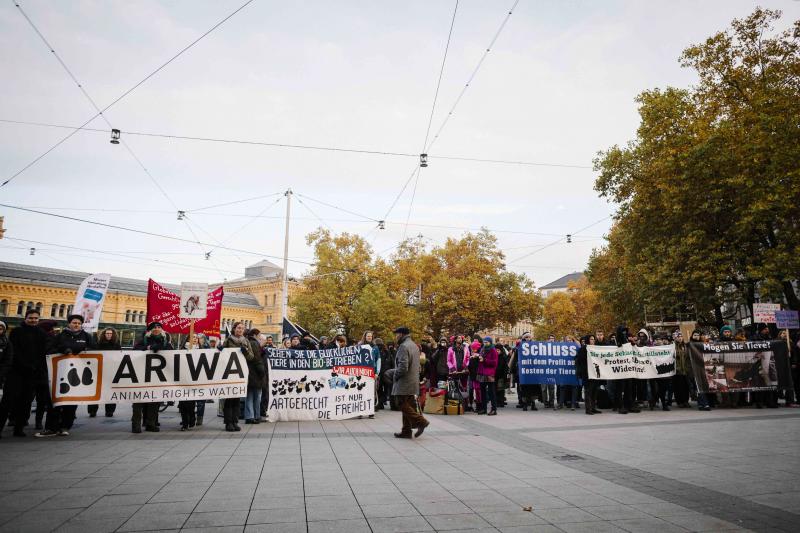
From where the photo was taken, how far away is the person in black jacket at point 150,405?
9438 mm

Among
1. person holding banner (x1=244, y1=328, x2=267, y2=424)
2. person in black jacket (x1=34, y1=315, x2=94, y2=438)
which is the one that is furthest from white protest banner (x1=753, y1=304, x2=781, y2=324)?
person in black jacket (x1=34, y1=315, x2=94, y2=438)

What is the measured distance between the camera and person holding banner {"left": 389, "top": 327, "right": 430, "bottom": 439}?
916cm

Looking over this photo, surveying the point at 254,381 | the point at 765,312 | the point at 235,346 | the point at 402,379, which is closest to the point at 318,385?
the point at 254,381

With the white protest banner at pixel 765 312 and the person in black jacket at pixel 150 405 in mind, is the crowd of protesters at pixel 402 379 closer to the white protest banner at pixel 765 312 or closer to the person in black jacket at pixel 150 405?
the person in black jacket at pixel 150 405

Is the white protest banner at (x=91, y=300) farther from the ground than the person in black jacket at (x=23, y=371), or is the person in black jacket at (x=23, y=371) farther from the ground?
the white protest banner at (x=91, y=300)

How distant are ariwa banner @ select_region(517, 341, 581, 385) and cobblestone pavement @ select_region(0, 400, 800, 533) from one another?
4658mm

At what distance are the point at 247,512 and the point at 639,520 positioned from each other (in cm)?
345

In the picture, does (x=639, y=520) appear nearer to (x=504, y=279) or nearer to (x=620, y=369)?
(x=620, y=369)

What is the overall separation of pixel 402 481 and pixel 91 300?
13.6 m

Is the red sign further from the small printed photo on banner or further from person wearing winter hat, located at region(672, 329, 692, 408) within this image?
the small printed photo on banner

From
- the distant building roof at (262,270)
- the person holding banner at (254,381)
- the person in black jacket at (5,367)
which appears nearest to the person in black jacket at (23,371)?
the person in black jacket at (5,367)

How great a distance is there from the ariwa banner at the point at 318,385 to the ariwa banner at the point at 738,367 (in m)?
9.17

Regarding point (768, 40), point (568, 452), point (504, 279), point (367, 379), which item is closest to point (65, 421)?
point (367, 379)

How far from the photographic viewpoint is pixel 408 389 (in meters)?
9.21
